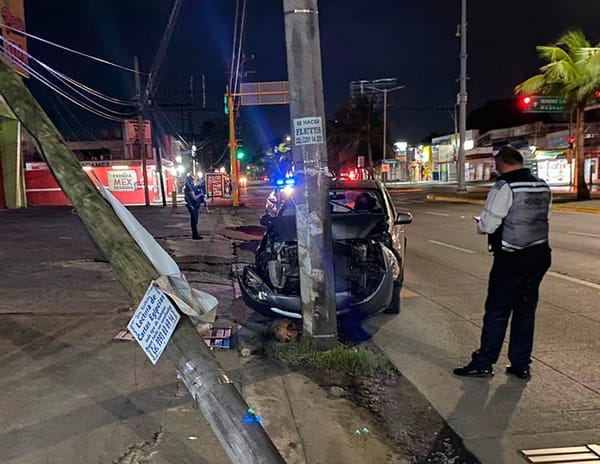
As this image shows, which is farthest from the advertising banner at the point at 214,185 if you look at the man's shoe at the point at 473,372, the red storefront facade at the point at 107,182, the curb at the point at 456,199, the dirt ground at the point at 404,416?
the man's shoe at the point at 473,372

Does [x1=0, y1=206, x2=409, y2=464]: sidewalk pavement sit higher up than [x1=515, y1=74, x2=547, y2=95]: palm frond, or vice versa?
[x1=515, y1=74, x2=547, y2=95]: palm frond

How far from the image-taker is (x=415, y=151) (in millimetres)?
88750

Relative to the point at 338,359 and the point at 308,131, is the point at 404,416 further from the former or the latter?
the point at 308,131

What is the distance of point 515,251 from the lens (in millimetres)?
4582

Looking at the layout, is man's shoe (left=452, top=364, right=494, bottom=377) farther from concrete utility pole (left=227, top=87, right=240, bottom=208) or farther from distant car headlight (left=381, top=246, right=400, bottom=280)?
concrete utility pole (left=227, top=87, right=240, bottom=208)

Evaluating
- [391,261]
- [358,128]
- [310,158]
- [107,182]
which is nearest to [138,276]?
[310,158]

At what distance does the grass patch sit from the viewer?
5.06 metres

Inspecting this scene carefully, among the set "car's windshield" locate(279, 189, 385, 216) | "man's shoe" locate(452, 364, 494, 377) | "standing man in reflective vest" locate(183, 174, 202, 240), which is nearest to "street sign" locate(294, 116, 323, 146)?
"man's shoe" locate(452, 364, 494, 377)

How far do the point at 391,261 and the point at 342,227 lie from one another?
2.60 ft

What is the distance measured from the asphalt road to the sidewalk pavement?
2.72 ft

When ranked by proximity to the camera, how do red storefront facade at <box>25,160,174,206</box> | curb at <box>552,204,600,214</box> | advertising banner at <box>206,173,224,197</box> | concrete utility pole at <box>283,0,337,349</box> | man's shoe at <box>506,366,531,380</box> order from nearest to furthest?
1. man's shoe at <box>506,366,531,380</box>
2. concrete utility pole at <box>283,0,337,349</box>
3. curb at <box>552,204,600,214</box>
4. red storefront facade at <box>25,160,174,206</box>
5. advertising banner at <box>206,173,224,197</box>

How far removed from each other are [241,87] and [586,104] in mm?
15823

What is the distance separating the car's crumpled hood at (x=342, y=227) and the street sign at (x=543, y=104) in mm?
19397

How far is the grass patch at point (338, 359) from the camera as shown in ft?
16.6
